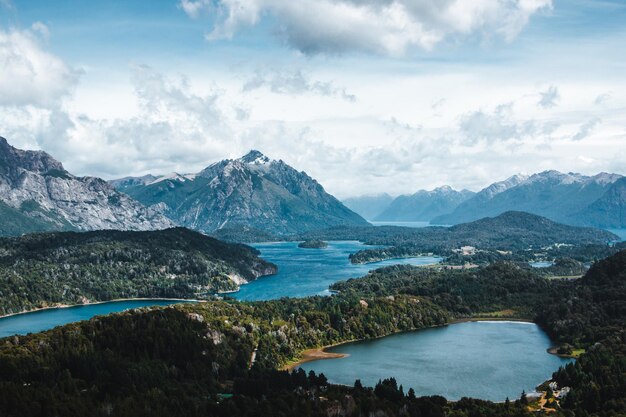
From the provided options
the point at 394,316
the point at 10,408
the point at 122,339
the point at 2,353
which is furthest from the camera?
the point at 394,316

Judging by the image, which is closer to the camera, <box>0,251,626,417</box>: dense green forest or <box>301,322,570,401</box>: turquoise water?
<box>0,251,626,417</box>: dense green forest

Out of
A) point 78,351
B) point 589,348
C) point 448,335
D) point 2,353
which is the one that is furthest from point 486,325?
point 2,353

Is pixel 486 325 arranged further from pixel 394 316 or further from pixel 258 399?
pixel 258 399

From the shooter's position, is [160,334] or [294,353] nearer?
[160,334]

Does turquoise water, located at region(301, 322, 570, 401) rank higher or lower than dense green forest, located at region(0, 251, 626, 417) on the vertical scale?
lower
